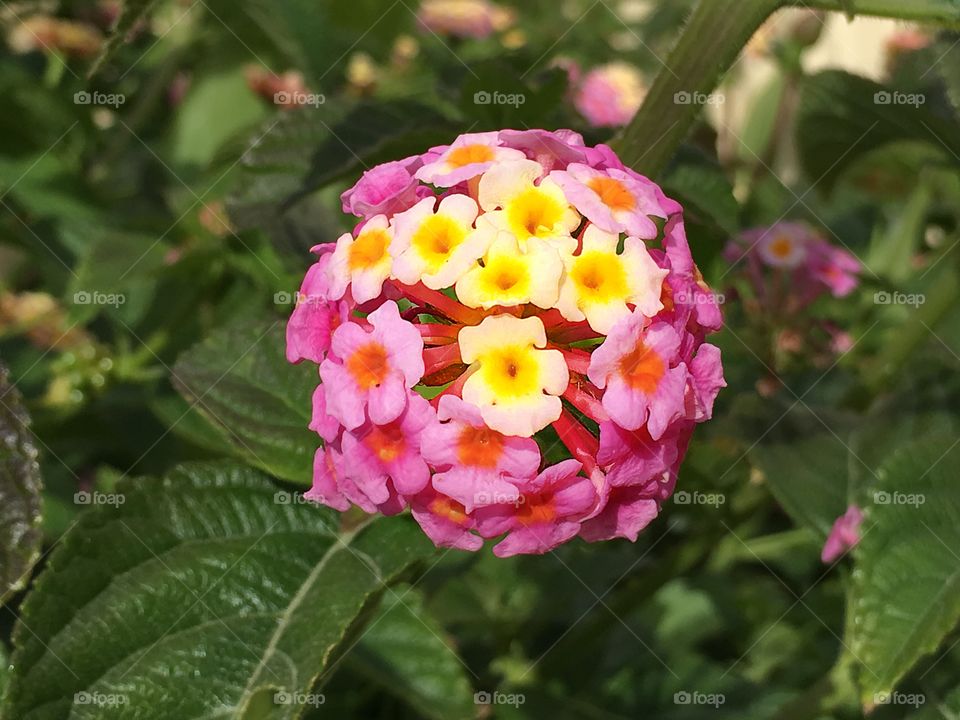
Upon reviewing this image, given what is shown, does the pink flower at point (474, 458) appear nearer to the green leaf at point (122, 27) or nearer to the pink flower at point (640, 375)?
the pink flower at point (640, 375)

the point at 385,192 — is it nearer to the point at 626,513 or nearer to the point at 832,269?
the point at 626,513

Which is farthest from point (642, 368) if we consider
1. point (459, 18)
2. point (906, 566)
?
point (459, 18)

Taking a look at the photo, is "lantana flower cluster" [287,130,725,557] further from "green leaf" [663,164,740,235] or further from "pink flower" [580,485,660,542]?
"green leaf" [663,164,740,235]

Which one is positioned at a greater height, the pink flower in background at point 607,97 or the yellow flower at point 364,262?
the yellow flower at point 364,262

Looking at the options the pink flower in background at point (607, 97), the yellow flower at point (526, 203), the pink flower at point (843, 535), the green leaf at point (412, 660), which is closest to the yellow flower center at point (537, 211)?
the yellow flower at point (526, 203)

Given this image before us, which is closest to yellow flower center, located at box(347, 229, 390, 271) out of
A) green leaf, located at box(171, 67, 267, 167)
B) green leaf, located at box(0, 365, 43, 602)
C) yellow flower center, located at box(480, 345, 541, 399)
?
yellow flower center, located at box(480, 345, 541, 399)

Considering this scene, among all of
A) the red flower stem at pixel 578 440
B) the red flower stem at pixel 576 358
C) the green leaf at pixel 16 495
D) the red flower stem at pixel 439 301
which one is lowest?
the green leaf at pixel 16 495

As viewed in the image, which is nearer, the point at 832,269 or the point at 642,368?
the point at 642,368
